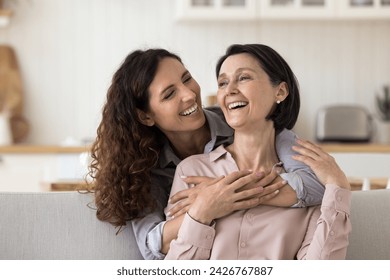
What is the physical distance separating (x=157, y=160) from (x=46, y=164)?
291 cm

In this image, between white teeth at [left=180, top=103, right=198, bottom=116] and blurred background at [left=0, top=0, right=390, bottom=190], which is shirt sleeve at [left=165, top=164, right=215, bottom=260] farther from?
blurred background at [left=0, top=0, right=390, bottom=190]

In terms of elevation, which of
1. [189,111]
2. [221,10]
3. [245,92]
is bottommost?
[221,10]

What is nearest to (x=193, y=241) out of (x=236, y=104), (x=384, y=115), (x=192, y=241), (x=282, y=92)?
(x=192, y=241)

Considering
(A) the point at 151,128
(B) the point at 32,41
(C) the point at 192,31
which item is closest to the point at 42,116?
(B) the point at 32,41

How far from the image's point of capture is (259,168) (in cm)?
203

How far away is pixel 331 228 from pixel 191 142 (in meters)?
0.58

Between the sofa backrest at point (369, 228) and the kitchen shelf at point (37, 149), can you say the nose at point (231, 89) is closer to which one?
the sofa backrest at point (369, 228)

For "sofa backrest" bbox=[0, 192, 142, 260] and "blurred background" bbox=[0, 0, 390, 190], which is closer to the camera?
"sofa backrest" bbox=[0, 192, 142, 260]

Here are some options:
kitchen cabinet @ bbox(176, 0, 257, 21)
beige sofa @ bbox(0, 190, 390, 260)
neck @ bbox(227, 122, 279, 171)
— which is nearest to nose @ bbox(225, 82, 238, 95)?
neck @ bbox(227, 122, 279, 171)

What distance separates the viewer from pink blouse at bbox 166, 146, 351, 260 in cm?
187

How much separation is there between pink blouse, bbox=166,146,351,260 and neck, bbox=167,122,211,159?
0.37 m

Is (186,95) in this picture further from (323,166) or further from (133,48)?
(133,48)

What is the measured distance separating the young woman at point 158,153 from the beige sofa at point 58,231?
6 cm

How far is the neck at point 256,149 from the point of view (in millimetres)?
2029
